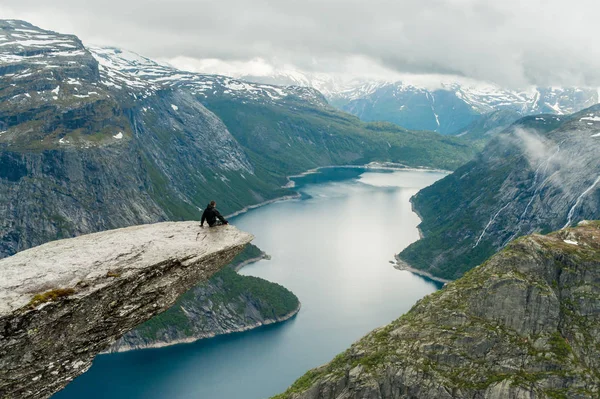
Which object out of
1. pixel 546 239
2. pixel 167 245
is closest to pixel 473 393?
pixel 546 239

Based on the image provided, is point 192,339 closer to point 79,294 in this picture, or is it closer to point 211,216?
point 211,216

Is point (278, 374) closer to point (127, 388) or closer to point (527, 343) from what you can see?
point (127, 388)

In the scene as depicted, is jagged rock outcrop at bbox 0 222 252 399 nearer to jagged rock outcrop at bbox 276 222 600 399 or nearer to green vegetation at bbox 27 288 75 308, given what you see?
green vegetation at bbox 27 288 75 308

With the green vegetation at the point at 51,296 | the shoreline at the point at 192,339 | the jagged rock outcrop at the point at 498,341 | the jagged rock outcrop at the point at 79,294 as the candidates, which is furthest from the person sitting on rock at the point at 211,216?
the shoreline at the point at 192,339

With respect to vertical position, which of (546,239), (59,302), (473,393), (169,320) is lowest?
(169,320)

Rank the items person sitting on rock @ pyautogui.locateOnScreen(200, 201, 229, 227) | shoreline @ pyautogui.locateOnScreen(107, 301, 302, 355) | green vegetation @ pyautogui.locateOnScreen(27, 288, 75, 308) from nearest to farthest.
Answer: green vegetation @ pyautogui.locateOnScreen(27, 288, 75, 308) → person sitting on rock @ pyautogui.locateOnScreen(200, 201, 229, 227) → shoreline @ pyautogui.locateOnScreen(107, 301, 302, 355)

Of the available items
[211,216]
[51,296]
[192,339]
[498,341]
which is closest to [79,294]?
[51,296]

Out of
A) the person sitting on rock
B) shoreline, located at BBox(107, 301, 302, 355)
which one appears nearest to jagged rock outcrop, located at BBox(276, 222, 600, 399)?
the person sitting on rock
